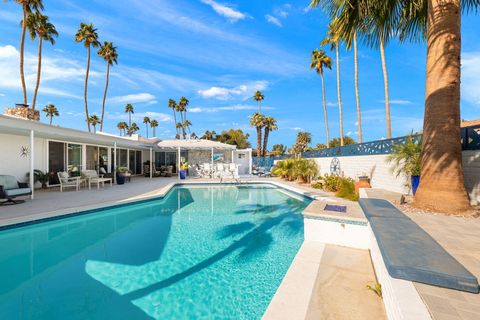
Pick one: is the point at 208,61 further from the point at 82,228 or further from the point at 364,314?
the point at 364,314

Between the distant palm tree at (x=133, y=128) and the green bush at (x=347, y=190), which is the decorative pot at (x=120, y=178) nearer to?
the green bush at (x=347, y=190)

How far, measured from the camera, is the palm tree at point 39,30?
53.8 ft

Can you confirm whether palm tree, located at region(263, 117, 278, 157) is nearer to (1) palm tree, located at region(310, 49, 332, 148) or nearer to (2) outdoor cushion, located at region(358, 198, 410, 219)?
(1) palm tree, located at region(310, 49, 332, 148)

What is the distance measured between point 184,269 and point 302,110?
32346 mm

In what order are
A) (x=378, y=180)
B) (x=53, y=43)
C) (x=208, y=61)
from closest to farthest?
(x=378, y=180) → (x=53, y=43) → (x=208, y=61)

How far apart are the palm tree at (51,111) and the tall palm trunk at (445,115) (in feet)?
185

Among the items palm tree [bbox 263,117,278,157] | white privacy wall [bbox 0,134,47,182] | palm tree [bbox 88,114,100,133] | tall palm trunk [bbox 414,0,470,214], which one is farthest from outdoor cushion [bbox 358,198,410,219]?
palm tree [bbox 88,114,100,133]

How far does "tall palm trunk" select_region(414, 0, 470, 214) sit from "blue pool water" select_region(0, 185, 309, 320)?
309 centimetres

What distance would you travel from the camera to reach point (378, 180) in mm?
9008

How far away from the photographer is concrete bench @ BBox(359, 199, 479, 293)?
180cm

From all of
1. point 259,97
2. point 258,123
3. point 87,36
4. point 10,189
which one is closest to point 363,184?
point 10,189

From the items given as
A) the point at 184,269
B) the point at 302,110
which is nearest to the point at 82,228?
the point at 184,269

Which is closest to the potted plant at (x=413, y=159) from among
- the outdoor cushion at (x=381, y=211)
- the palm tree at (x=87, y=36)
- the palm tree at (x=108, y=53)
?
the outdoor cushion at (x=381, y=211)

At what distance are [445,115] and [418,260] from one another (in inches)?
153
